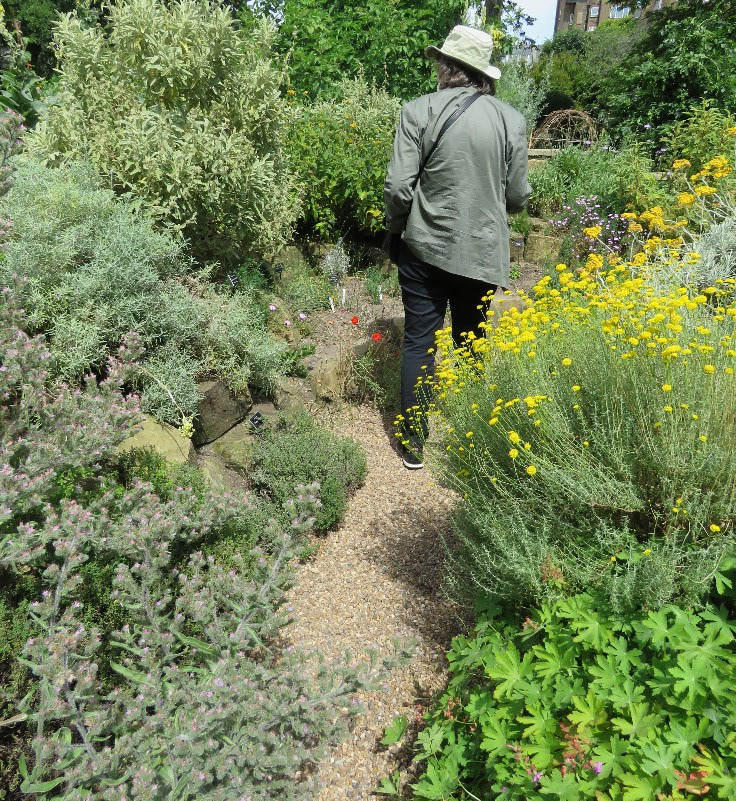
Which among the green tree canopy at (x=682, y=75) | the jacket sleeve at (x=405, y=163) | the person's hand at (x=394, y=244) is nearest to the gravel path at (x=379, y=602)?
the person's hand at (x=394, y=244)

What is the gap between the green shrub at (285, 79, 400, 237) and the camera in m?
5.33

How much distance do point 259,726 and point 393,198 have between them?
113 inches

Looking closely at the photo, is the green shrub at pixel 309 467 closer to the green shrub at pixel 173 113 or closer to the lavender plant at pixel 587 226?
the green shrub at pixel 173 113

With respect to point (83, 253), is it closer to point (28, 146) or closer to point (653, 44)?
point (28, 146)

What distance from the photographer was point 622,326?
208cm

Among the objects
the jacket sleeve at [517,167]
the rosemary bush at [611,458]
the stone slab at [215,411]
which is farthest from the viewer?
the jacket sleeve at [517,167]

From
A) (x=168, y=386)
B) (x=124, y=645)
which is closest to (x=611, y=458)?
(x=124, y=645)

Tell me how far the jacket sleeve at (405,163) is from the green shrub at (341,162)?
5.57 ft

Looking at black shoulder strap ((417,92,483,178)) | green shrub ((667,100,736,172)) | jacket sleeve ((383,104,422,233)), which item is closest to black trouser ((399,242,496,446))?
jacket sleeve ((383,104,422,233))

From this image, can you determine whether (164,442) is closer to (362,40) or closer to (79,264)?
(79,264)

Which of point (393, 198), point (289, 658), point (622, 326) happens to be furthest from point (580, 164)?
point (289, 658)

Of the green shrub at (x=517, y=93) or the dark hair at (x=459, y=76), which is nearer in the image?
the dark hair at (x=459, y=76)

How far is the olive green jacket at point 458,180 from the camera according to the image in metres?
3.50

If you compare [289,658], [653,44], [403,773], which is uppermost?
[653,44]
